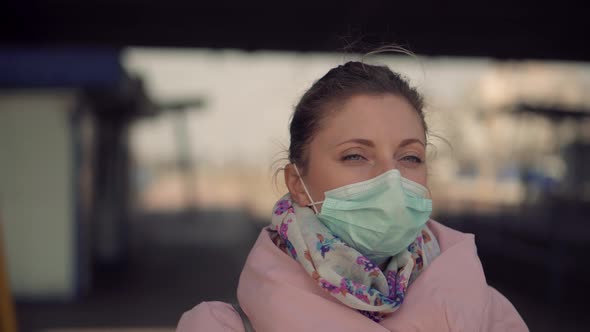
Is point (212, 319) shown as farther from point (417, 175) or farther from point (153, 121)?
point (153, 121)

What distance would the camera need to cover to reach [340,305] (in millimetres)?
1486

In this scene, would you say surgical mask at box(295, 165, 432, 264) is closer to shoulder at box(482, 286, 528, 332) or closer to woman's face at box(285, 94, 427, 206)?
woman's face at box(285, 94, 427, 206)

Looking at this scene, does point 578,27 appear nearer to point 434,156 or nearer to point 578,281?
point 434,156

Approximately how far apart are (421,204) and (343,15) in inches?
103

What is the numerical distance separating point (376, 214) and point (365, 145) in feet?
A: 0.62

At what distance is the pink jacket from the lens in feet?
4.77

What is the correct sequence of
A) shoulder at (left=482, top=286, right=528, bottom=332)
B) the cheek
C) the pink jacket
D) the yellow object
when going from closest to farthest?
the pink jacket
shoulder at (left=482, top=286, right=528, bottom=332)
the cheek
the yellow object

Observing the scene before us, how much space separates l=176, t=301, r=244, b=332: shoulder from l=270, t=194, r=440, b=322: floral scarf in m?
0.21

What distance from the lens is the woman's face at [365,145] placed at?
1.62 m

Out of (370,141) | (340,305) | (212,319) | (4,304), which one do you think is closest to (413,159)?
(370,141)

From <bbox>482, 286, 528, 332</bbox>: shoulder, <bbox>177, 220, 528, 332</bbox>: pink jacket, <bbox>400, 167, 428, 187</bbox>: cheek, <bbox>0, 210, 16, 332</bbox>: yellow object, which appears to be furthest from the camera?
<bbox>0, 210, 16, 332</bbox>: yellow object

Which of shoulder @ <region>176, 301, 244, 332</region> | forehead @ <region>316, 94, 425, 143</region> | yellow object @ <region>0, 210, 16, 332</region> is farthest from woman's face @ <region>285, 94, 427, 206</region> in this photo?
yellow object @ <region>0, 210, 16, 332</region>

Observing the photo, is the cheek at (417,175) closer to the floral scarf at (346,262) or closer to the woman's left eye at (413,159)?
the woman's left eye at (413,159)

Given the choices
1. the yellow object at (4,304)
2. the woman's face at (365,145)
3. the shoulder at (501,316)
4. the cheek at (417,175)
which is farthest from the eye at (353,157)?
the yellow object at (4,304)
